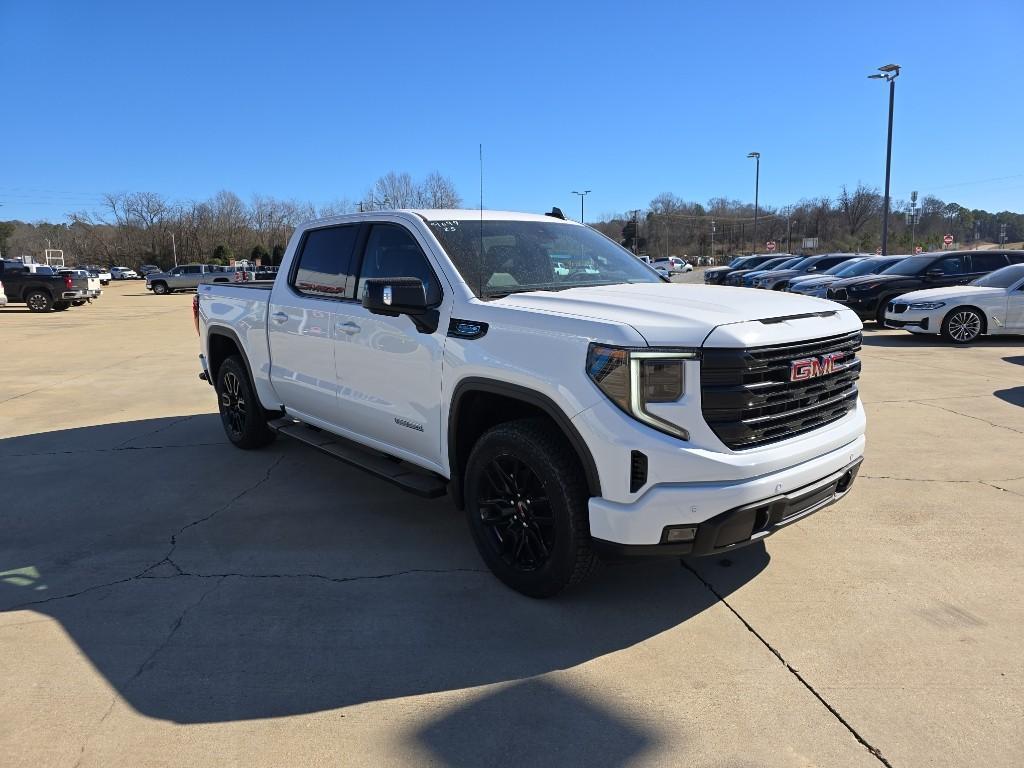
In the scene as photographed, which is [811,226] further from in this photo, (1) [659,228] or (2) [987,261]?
(2) [987,261]

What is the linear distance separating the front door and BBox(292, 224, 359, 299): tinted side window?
0.72 feet

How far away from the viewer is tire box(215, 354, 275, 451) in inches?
239

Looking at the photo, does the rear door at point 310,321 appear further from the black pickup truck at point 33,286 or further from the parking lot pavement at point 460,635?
the black pickup truck at point 33,286

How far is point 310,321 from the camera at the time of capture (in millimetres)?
4961

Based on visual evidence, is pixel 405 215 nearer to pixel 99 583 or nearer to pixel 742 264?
pixel 99 583

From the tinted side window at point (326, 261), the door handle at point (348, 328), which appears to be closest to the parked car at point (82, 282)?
the tinted side window at point (326, 261)

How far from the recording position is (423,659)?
307 centimetres

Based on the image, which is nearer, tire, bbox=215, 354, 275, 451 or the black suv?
tire, bbox=215, 354, 275, 451

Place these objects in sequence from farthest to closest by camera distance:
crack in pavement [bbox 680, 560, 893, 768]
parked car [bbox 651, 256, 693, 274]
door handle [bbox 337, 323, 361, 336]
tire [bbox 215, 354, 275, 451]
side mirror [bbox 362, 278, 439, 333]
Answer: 1. parked car [bbox 651, 256, 693, 274]
2. tire [bbox 215, 354, 275, 451]
3. door handle [bbox 337, 323, 361, 336]
4. side mirror [bbox 362, 278, 439, 333]
5. crack in pavement [bbox 680, 560, 893, 768]

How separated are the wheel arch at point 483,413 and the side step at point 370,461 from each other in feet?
0.82

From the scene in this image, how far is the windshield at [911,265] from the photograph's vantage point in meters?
15.6

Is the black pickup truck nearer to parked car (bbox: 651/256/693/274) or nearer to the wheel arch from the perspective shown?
the wheel arch

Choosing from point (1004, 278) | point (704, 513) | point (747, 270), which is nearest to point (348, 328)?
point (704, 513)

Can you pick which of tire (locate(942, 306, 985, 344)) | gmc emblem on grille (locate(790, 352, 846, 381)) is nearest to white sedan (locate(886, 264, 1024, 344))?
tire (locate(942, 306, 985, 344))
